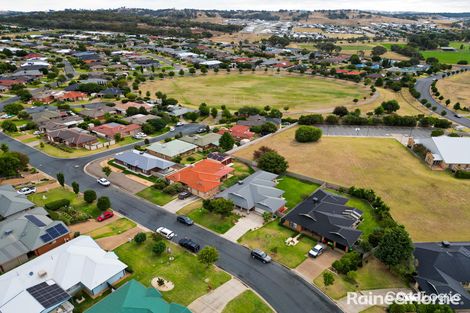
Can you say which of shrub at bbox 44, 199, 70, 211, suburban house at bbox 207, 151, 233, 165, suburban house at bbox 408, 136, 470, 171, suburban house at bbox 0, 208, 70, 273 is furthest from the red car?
suburban house at bbox 408, 136, 470, 171

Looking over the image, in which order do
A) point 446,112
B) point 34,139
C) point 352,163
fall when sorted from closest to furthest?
point 352,163, point 34,139, point 446,112

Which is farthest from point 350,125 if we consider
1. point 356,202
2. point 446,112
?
point 356,202

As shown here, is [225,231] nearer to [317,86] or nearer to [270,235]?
[270,235]

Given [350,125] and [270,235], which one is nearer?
[270,235]

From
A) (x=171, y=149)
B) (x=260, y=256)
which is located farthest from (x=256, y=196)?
(x=171, y=149)

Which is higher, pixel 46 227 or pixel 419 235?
pixel 46 227

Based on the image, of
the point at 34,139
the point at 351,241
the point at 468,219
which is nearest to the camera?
the point at 351,241

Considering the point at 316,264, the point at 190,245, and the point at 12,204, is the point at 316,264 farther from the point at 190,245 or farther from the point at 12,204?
the point at 12,204

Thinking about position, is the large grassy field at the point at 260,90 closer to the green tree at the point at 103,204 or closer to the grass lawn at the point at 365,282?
the green tree at the point at 103,204
